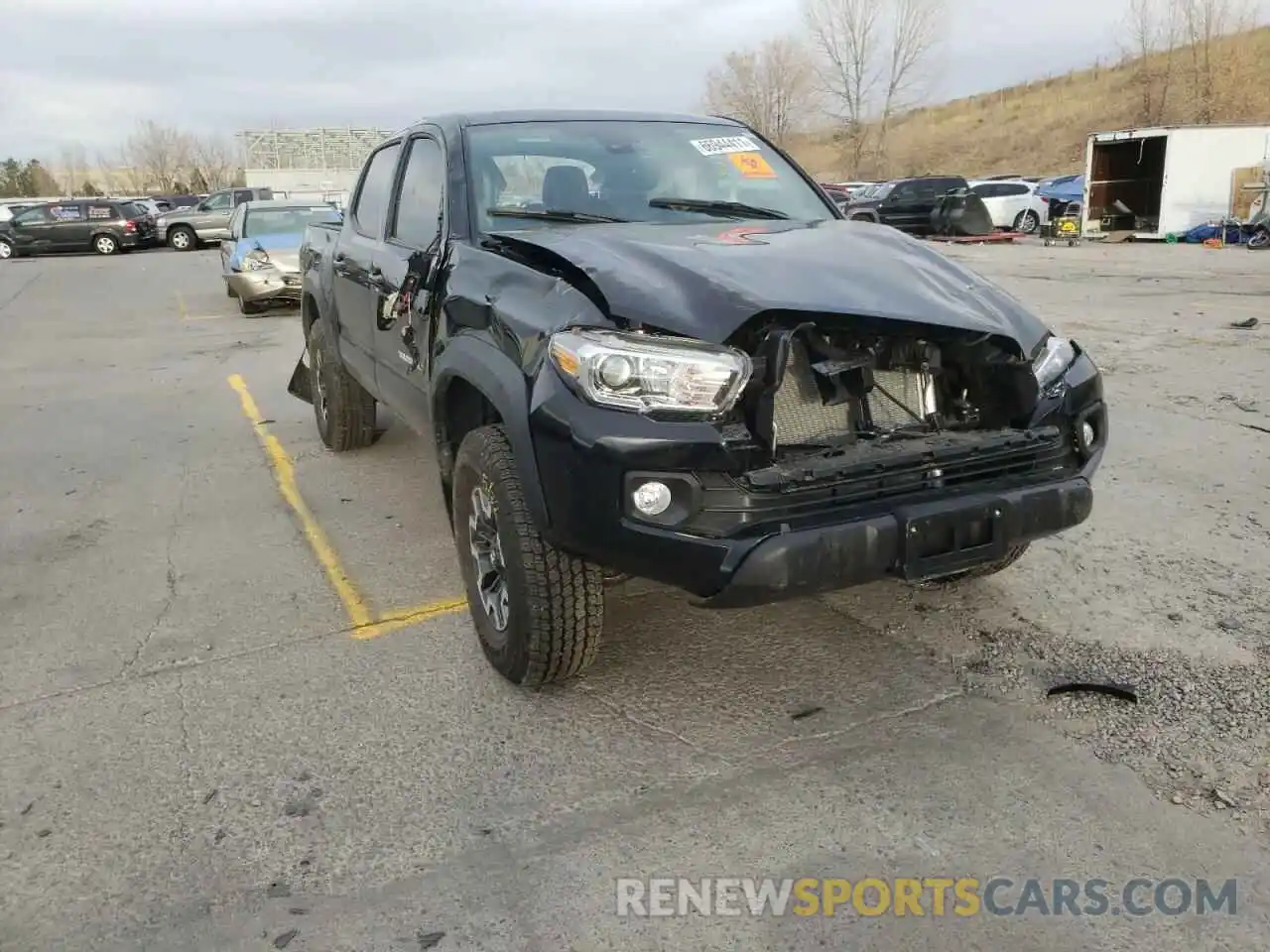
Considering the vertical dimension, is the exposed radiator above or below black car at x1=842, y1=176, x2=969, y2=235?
below

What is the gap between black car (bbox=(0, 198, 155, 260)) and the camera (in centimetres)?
2819

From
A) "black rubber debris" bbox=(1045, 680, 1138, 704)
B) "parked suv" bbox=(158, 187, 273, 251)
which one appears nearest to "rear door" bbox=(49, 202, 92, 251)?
"parked suv" bbox=(158, 187, 273, 251)

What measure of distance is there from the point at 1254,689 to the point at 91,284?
21280 mm

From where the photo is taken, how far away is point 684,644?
3.54 m

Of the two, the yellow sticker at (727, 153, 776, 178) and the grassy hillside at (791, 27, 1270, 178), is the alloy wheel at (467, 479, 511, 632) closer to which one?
the yellow sticker at (727, 153, 776, 178)

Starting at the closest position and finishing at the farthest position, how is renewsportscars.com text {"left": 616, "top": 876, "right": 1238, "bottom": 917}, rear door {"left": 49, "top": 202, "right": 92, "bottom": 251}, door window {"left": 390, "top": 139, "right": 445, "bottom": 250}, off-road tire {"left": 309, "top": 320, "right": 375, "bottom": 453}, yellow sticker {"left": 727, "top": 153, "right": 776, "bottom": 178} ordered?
renewsportscars.com text {"left": 616, "top": 876, "right": 1238, "bottom": 917}
door window {"left": 390, "top": 139, "right": 445, "bottom": 250}
yellow sticker {"left": 727, "top": 153, "right": 776, "bottom": 178}
off-road tire {"left": 309, "top": 320, "right": 375, "bottom": 453}
rear door {"left": 49, "top": 202, "right": 92, "bottom": 251}

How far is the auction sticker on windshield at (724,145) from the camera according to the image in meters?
4.21

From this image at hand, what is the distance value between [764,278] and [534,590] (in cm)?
114

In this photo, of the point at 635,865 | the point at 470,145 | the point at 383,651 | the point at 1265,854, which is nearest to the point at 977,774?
the point at 1265,854

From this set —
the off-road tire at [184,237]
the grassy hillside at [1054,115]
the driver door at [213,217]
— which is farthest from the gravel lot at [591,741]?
the grassy hillside at [1054,115]

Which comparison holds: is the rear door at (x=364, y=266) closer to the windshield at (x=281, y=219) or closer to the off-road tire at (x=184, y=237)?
the windshield at (x=281, y=219)

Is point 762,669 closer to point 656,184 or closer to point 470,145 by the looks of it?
point 656,184

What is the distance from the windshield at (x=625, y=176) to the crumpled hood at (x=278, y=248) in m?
10.0

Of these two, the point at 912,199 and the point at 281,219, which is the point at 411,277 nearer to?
the point at 281,219
